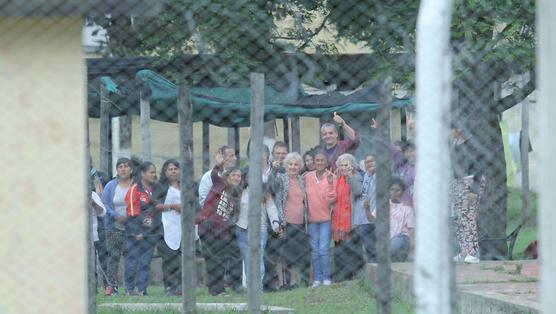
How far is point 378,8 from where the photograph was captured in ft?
23.8

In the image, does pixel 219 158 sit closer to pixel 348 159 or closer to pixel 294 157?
pixel 294 157

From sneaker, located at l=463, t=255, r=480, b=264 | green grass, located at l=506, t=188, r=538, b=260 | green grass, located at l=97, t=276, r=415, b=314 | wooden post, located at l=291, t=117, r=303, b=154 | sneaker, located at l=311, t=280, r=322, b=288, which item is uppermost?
wooden post, located at l=291, t=117, r=303, b=154

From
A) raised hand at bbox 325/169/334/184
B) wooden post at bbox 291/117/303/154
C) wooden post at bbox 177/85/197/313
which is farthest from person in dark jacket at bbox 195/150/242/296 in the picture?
wooden post at bbox 291/117/303/154

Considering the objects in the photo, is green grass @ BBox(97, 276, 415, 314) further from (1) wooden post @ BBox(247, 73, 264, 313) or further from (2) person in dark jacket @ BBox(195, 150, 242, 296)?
(1) wooden post @ BBox(247, 73, 264, 313)

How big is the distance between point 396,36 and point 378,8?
1.00 ft

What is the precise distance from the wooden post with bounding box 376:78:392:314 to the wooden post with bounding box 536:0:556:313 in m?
1.80

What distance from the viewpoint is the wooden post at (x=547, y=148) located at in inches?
149

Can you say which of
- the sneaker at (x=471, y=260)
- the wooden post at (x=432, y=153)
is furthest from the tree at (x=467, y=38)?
the wooden post at (x=432, y=153)

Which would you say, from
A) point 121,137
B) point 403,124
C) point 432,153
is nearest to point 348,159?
point 403,124

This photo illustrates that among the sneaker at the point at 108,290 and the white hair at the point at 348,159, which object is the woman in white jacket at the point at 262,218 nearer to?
the white hair at the point at 348,159

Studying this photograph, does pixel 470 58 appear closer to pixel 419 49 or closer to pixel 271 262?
Answer: pixel 271 262

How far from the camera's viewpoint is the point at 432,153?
3.64m

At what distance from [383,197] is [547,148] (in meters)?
1.95

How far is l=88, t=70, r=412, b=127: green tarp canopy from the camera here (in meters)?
8.04
